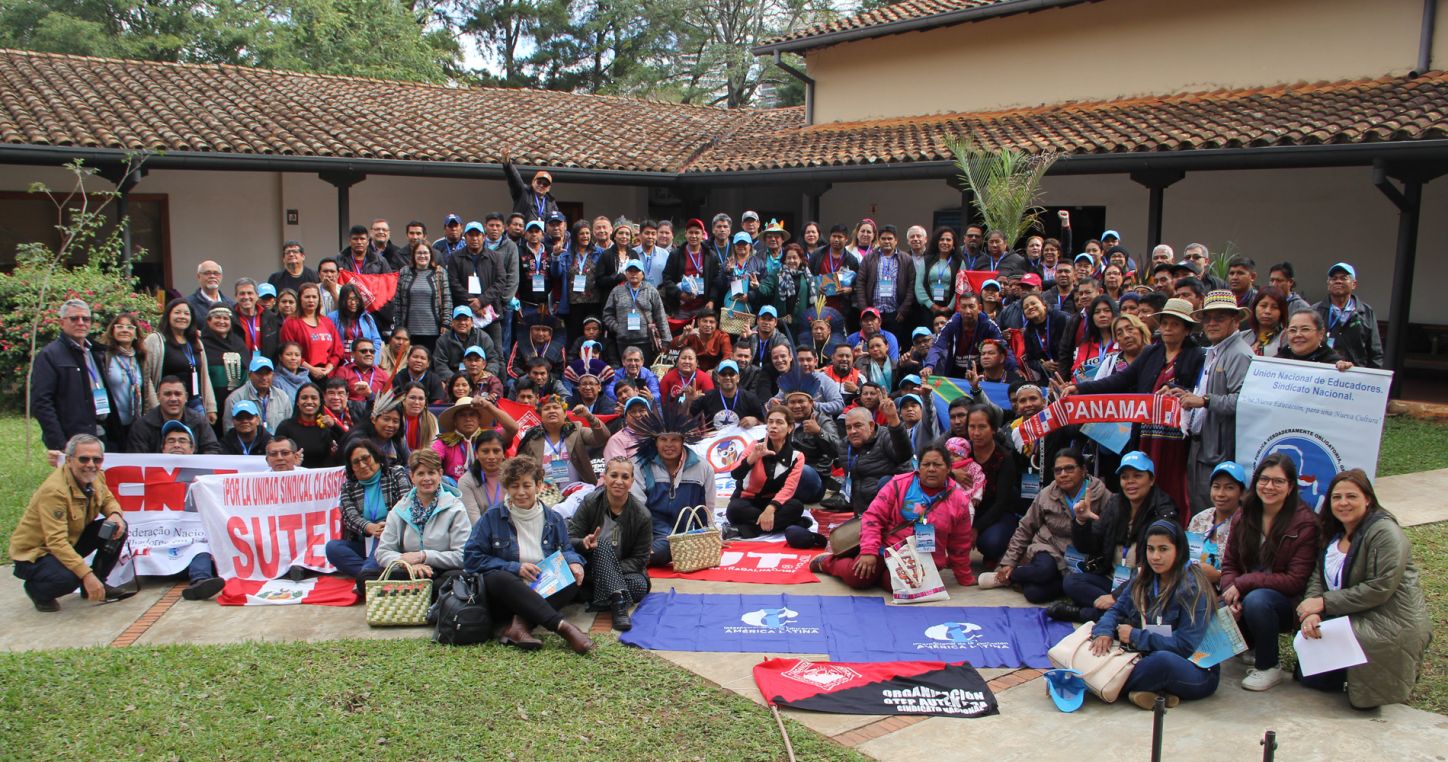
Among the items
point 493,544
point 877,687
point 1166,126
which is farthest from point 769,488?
point 1166,126

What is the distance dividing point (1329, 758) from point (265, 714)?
5094 mm

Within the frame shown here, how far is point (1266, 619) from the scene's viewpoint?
19.4ft

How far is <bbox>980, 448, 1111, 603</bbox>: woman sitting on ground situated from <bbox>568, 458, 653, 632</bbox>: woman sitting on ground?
246 cm

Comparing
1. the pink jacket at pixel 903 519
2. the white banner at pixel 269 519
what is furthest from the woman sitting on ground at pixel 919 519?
the white banner at pixel 269 519

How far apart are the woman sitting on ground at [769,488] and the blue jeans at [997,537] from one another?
65.2 inches

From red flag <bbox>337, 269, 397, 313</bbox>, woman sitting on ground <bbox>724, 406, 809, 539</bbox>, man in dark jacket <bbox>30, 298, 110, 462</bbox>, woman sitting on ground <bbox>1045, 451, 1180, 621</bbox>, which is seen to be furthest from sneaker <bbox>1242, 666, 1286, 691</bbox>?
red flag <bbox>337, 269, 397, 313</bbox>

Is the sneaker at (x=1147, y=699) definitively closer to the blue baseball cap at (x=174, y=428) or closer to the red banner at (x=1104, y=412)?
the red banner at (x=1104, y=412)

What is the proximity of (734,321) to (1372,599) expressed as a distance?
7.24m

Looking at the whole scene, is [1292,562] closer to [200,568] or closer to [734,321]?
[734,321]

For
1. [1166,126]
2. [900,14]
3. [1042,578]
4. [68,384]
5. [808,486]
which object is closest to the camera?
[1042,578]

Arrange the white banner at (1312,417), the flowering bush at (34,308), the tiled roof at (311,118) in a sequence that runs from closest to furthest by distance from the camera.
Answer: the white banner at (1312,417) < the flowering bush at (34,308) < the tiled roof at (311,118)

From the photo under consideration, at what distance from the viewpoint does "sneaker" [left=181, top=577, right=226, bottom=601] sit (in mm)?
7613

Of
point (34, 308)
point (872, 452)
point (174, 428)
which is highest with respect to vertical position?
point (34, 308)

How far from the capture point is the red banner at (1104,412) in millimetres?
7465
